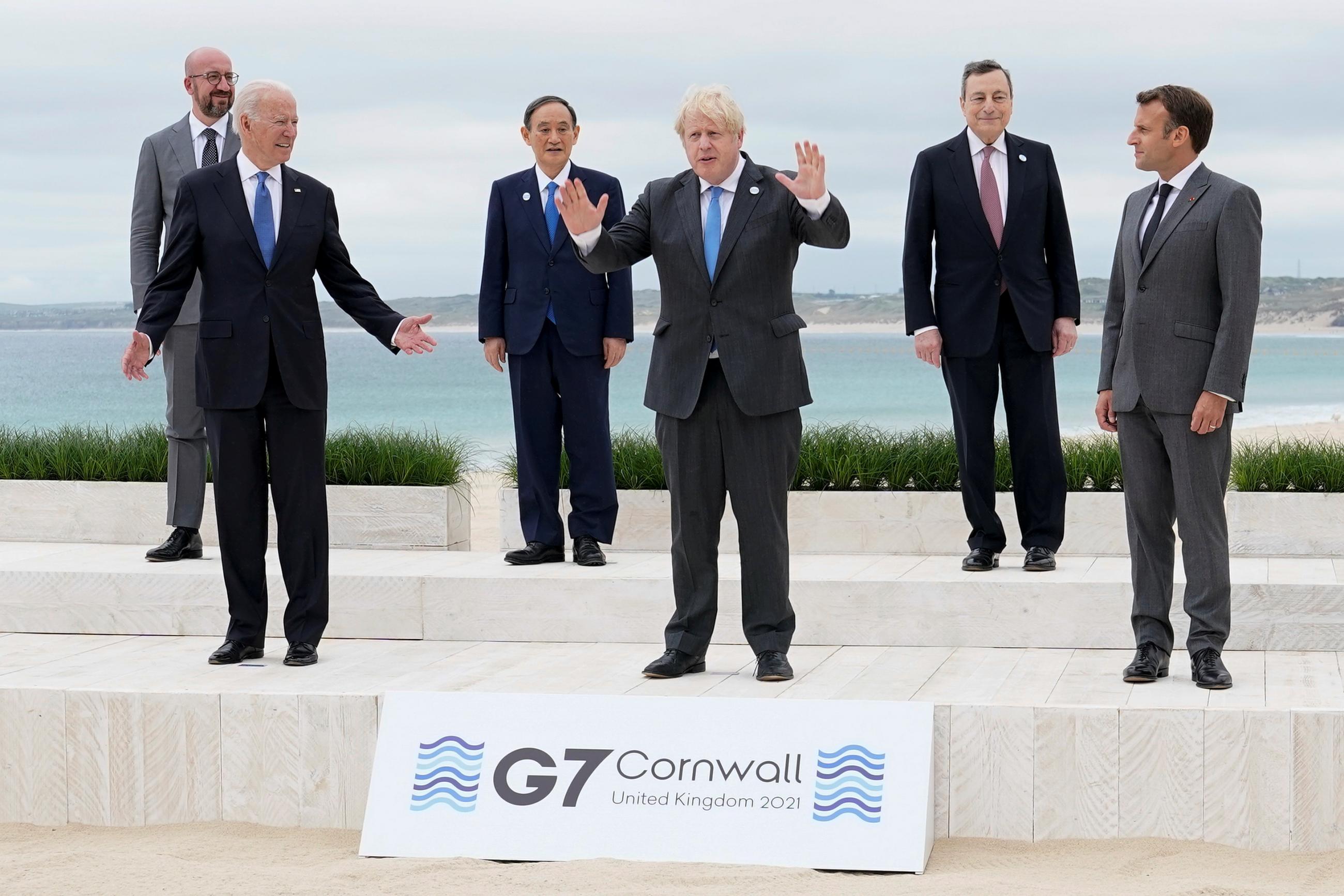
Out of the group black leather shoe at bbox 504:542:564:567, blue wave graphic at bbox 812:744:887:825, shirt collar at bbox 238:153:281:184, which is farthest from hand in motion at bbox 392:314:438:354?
blue wave graphic at bbox 812:744:887:825

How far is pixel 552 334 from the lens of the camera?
523 cm

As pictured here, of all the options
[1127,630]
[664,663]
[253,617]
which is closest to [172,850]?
[253,617]

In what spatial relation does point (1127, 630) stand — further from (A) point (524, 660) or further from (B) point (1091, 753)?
(A) point (524, 660)

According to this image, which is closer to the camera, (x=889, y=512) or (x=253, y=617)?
(x=253, y=617)

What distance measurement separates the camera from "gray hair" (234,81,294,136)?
4094 millimetres

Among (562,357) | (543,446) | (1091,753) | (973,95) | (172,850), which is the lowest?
(172,850)

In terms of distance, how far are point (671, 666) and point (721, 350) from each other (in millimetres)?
890

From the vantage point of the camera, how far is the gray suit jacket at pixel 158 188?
17.0 feet

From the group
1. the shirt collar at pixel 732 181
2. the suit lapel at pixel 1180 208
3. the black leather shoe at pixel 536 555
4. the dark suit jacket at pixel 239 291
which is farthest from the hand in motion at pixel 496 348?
the suit lapel at pixel 1180 208

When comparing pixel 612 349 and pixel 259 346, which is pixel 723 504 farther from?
pixel 259 346

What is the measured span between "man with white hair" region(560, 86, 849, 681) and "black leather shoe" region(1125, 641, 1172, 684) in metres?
0.91

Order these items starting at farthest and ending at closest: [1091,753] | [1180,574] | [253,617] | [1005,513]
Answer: [1005,513] → [1180,574] → [253,617] → [1091,753]

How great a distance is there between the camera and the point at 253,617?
14.3 feet

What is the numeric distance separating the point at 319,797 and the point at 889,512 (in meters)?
2.69
